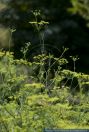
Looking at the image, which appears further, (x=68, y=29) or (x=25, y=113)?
(x=68, y=29)

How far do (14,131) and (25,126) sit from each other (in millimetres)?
104

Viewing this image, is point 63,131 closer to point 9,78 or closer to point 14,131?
point 14,131

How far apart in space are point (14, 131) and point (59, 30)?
6.26 metres

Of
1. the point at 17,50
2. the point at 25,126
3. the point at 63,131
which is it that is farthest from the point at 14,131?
the point at 17,50

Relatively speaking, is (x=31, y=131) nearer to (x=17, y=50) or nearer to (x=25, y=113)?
(x=25, y=113)

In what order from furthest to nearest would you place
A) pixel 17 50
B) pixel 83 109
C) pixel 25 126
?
pixel 17 50 → pixel 83 109 → pixel 25 126

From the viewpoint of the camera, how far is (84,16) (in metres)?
10.1

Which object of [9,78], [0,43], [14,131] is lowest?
[14,131]

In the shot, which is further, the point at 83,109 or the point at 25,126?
the point at 83,109

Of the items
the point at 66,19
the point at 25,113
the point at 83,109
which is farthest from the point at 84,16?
the point at 25,113

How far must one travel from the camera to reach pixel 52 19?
409 inches

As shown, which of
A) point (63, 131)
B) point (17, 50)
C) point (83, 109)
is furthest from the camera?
point (17, 50)

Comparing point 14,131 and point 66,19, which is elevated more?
point 66,19

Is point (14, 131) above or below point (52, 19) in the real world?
below
